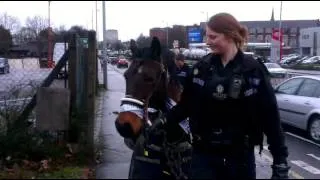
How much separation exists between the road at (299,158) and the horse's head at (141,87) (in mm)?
2604

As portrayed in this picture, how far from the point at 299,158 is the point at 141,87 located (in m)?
5.87

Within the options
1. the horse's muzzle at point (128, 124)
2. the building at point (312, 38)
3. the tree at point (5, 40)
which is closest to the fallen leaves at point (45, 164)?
the tree at point (5, 40)

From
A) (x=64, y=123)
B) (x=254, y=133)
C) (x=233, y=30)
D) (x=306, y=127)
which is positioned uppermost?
(x=233, y=30)

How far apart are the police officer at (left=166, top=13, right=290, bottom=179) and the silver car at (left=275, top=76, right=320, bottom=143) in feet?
23.8

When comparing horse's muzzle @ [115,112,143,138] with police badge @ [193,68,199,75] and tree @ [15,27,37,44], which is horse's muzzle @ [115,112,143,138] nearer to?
police badge @ [193,68,199,75]

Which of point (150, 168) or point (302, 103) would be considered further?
point (302, 103)

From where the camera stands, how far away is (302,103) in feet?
34.5

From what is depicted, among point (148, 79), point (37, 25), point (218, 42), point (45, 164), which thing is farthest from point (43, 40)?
point (218, 42)

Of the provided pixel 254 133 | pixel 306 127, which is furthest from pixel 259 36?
pixel 254 133

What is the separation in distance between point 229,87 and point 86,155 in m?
3.80

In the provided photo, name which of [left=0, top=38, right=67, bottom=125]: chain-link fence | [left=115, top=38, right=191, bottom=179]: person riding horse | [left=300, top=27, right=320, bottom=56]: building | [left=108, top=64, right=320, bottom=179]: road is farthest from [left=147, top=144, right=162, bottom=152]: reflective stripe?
[left=300, top=27, right=320, bottom=56]: building

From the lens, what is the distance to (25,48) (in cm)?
814

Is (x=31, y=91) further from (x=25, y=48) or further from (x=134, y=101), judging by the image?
(x=134, y=101)

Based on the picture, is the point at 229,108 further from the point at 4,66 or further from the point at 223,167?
the point at 4,66
